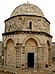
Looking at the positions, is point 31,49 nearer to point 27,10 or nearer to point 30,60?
point 30,60

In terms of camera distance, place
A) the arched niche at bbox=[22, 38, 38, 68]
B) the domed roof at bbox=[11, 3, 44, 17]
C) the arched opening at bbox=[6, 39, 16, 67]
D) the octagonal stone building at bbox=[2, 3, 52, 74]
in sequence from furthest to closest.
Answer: the domed roof at bbox=[11, 3, 44, 17] < the arched opening at bbox=[6, 39, 16, 67] < the arched niche at bbox=[22, 38, 38, 68] < the octagonal stone building at bbox=[2, 3, 52, 74]

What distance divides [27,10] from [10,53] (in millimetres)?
5515

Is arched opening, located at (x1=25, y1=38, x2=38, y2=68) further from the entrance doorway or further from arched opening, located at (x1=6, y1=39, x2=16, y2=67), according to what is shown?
arched opening, located at (x1=6, y1=39, x2=16, y2=67)

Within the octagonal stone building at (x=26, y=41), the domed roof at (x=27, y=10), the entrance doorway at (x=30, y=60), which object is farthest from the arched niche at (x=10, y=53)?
the domed roof at (x=27, y=10)

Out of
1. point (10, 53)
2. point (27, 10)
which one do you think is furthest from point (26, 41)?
point (27, 10)

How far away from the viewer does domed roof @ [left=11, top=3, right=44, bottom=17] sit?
20.9m

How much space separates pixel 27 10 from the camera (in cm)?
2108

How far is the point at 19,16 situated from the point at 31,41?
322cm

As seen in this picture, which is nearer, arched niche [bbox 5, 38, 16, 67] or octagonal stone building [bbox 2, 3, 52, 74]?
octagonal stone building [bbox 2, 3, 52, 74]

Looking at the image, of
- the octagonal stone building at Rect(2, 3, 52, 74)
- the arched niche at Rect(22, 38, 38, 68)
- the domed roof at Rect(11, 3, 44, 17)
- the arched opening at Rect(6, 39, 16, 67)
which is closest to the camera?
the octagonal stone building at Rect(2, 3, 52, 74)

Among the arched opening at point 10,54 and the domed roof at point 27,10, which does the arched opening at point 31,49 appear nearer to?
the arched opening at point 10,54

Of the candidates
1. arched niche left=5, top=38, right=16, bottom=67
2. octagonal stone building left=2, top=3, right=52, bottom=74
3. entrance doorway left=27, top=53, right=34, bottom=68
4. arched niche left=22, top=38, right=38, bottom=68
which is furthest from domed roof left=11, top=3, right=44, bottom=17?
entrance doorway left=27, top=53, right=34, bottom=68

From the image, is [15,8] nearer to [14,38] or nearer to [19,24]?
[19,24]

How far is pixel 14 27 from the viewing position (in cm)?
2034
